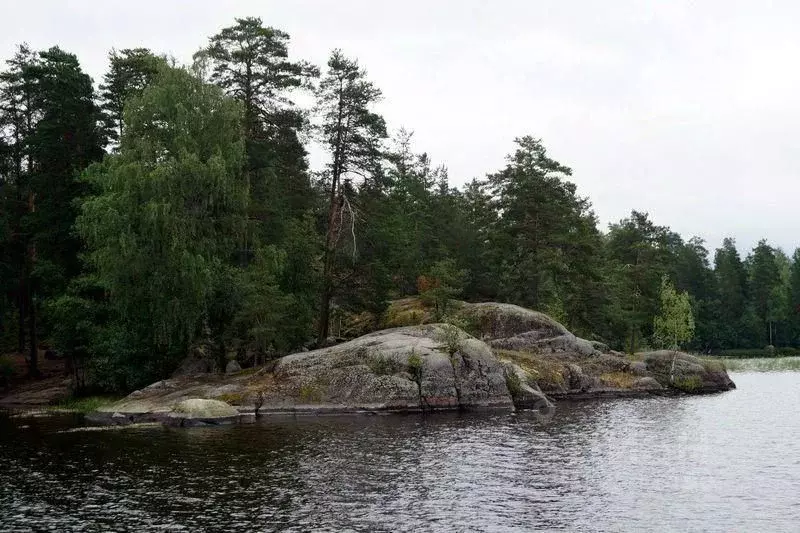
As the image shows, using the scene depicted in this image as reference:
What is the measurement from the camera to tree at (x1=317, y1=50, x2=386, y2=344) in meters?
58.3

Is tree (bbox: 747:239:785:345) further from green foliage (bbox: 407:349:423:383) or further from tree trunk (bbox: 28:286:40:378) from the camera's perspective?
tree trunk (bbox: 28:286:40:378)

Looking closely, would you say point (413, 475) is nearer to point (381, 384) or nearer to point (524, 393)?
point (381, 384)

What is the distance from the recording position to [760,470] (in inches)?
1163

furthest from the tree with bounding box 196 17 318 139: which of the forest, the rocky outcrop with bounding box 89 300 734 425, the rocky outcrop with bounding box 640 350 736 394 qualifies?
the rocky outcrop with bounding box 640 350 736 394

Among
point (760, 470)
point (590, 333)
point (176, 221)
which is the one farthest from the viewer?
point (590, 333)

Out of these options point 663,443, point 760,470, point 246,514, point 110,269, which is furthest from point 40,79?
point 760,470

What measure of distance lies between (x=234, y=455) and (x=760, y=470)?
943 inches

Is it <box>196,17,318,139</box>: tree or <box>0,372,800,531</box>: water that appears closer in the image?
<box>0,372,800,531</box>: water

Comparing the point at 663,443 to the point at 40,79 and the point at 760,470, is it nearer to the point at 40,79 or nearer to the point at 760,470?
the point at 760,470

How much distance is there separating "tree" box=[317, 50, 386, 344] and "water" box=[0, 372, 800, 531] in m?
19.7

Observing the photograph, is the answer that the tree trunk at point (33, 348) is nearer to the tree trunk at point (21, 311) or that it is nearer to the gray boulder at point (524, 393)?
the tree trunk at point (21, 311)

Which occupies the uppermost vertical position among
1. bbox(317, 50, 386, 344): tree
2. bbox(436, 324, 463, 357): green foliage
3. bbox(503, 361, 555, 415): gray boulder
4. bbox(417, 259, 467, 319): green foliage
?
bbox(317, 50, 386, 344): tree

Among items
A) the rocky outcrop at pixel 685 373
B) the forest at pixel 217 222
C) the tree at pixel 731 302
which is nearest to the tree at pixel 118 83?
the forest at pixel 217 222

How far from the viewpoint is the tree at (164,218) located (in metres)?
49.5
